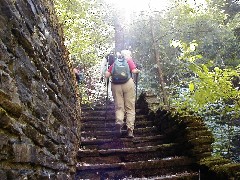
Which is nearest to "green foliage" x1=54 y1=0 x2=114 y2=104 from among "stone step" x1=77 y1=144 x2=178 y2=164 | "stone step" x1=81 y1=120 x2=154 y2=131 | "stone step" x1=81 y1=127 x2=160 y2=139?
"stone step" x1=81 y1=120 x2=154 y2=131

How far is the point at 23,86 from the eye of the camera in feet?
7.44

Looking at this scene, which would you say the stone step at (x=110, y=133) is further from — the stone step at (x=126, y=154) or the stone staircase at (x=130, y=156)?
the stone step at (x=126, y=154)

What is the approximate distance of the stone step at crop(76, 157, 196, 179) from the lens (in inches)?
203

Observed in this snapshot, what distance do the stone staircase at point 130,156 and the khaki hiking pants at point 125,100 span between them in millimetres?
388

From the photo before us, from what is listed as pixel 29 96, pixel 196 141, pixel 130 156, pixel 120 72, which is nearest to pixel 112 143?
pixel 130 156

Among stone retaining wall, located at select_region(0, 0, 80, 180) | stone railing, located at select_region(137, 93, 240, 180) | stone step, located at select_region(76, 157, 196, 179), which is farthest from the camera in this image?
stone step, located at select_region(76, 157, 196, 179)

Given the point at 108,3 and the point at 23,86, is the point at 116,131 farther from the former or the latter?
the point at 108,3

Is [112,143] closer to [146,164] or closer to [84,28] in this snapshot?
[146,164]

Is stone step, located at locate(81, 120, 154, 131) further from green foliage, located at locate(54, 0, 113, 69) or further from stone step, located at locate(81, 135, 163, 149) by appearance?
green foliage, located at locate(54, 0, 113, 69)

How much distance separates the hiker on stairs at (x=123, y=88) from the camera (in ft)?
21.7

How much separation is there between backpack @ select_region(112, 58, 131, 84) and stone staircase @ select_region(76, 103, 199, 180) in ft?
3.98

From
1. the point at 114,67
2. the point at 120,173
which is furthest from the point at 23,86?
the point at 114,67

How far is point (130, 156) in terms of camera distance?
586cm

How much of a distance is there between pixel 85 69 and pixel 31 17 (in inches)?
480
